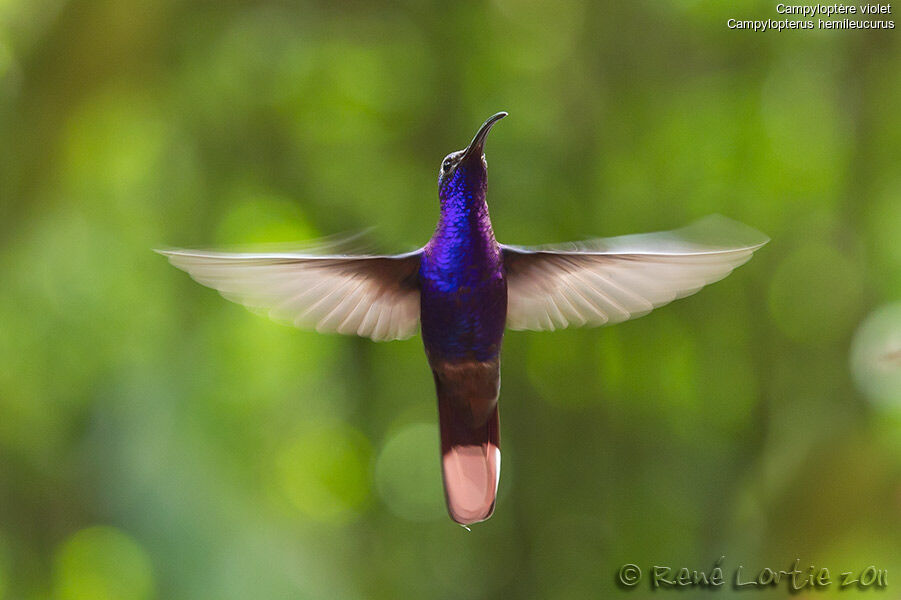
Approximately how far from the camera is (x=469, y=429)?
55 centimetres

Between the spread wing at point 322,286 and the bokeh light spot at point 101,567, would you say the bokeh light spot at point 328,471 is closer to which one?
the bokeh light spot at point 101,567

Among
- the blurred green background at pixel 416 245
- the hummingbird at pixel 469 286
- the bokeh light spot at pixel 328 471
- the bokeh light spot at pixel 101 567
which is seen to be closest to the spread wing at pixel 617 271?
the hummingbird at pixel 469 286

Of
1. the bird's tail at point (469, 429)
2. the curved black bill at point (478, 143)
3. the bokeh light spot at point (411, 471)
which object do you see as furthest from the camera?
the bokeh light spot at point (411, 471)

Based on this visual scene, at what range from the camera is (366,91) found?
141cm

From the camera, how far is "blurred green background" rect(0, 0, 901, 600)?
1.37 metres

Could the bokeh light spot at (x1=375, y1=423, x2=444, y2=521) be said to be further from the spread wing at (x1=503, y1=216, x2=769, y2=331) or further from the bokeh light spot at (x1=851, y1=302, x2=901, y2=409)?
the spread wing at (x1=503, y1=216, x2=769, y2=331)

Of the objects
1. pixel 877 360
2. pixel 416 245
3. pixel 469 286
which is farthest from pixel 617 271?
pixel 877 360

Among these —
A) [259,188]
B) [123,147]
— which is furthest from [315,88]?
[123,147]

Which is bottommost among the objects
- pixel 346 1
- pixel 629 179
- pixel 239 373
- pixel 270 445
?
pixel 270 445

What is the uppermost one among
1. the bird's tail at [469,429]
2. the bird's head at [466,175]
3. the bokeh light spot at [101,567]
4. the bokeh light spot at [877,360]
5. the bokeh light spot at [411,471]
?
the bird's head at [466,175]

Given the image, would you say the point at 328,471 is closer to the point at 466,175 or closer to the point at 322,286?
the point at 322,286

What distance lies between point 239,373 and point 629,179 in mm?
779

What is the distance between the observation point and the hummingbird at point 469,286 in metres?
0.43

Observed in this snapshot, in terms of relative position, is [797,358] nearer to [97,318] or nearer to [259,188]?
[259,188]
